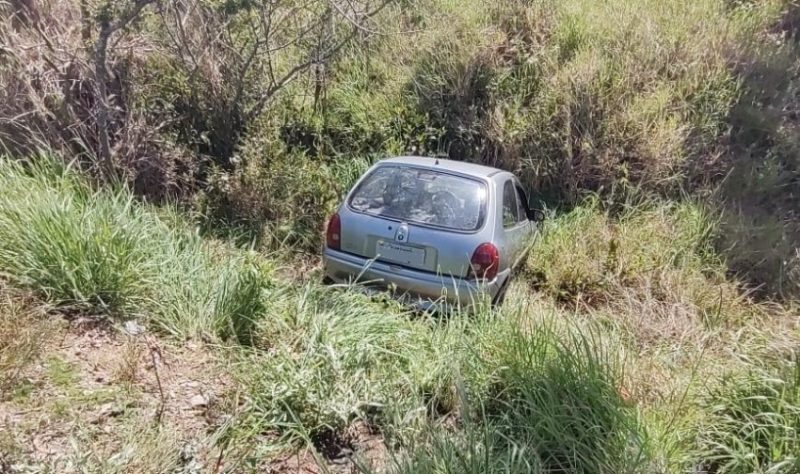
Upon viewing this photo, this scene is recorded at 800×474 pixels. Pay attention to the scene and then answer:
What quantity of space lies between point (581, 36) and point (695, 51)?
1.74 meters

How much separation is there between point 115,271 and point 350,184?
3910 mm

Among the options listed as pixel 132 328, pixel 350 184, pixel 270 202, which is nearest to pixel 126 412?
pixel 132 328

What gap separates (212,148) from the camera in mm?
7438

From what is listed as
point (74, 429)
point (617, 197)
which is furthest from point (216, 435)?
point (617, 197)

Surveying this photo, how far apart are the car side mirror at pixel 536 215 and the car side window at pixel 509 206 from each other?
545 millimetres

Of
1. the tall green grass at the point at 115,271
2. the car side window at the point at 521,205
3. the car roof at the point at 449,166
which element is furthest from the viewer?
the car side window at the point at 521,205

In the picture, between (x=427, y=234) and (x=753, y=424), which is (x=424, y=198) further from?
(x=753, y=424)

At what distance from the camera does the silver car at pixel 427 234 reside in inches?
179

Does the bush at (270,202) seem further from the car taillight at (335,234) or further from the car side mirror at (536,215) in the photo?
the car side mirror at (536,215)

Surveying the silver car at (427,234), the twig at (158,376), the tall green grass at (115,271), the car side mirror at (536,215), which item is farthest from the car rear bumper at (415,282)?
the twig at (158,376)

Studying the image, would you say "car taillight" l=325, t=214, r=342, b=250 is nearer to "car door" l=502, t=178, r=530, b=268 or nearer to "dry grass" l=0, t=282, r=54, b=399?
"car door" l=502, t=178, r=530, b=268

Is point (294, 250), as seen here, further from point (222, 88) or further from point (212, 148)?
point (222, 88)

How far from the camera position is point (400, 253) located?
4.64m

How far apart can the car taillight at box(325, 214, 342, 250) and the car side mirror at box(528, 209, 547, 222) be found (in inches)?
91.9
